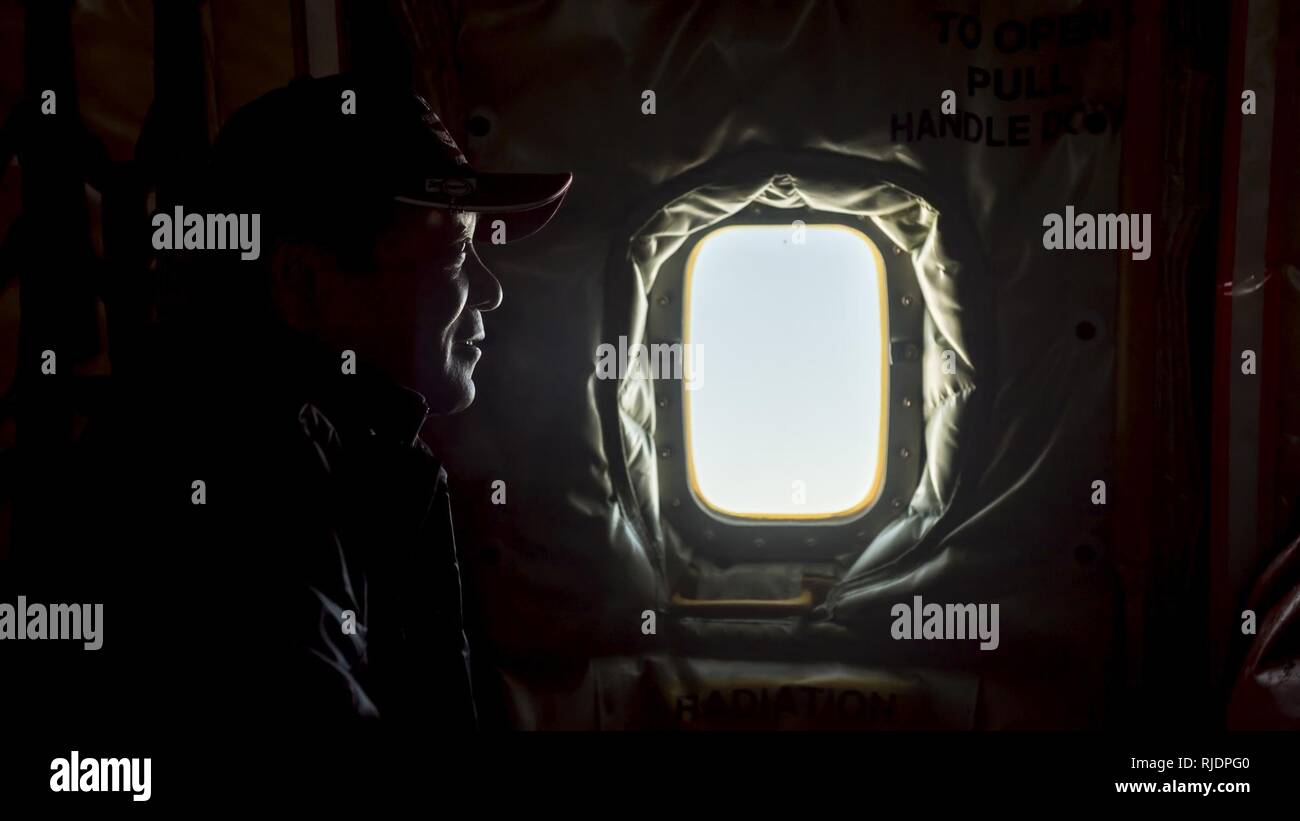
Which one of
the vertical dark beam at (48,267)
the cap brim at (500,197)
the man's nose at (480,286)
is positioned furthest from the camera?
the vertical dark beam at (48,267)

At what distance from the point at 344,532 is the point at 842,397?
1101 mm

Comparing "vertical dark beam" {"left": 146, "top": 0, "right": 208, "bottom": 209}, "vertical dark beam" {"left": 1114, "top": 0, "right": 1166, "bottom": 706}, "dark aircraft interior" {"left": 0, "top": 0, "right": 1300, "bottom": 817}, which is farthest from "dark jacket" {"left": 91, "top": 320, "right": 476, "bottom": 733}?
"vertical dark beam" {"left": 1114, "top": 0, "right": 1166, "bottom": 706}

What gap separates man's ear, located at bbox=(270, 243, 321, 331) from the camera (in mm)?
1184

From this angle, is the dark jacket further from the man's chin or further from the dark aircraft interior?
the dark aircraft interior

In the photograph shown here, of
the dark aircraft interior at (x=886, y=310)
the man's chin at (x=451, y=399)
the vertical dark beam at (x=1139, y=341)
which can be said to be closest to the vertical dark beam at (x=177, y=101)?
the dark aircraft interior at (x=886, y=310)

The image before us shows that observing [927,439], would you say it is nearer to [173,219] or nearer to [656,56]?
[656,56]

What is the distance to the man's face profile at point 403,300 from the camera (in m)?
1.21

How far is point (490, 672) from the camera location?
1686mm

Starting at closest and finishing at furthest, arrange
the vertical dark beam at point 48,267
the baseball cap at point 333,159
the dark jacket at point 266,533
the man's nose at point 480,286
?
1. the dark jacket at point 266,533
2. the baseball cap at point 333,159
3. the man's nose at point 480,286
4. the vertical dark beam at point 48,267

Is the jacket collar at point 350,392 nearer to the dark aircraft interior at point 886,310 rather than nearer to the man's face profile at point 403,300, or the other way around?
the man's face profile at point 403,300

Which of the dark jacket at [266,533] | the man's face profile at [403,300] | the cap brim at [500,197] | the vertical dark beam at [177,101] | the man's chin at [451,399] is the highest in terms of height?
the vertical dark beam at [177,101]

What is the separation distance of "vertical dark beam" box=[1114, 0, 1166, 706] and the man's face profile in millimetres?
1236

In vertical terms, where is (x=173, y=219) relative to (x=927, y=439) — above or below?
above
